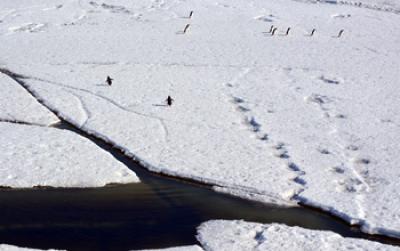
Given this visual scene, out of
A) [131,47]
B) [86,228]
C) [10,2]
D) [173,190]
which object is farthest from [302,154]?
[10,2]

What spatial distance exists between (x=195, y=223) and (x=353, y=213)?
1783mm

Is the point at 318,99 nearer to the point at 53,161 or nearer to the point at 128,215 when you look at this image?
the point at 53,161

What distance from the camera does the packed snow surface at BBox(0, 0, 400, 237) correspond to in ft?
24.5

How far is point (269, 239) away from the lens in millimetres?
5984

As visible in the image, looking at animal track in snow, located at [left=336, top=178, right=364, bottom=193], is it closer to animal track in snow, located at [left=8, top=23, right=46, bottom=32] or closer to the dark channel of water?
the dark channel of water

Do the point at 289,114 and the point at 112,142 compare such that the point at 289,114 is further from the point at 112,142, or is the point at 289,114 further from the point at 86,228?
the point at 86,228

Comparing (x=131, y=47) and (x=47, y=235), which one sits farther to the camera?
(x=131, y=47)

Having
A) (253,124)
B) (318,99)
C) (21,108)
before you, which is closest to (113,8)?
(21,108)

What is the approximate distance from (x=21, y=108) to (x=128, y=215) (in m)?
3.90

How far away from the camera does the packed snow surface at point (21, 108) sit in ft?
29.6

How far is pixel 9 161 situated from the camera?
7.45 m

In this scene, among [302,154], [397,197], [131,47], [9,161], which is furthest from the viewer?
[131,47]

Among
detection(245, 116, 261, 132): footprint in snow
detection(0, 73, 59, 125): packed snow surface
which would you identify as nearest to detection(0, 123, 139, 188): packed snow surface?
detection(0, 73, 59, 125): packed snow surface

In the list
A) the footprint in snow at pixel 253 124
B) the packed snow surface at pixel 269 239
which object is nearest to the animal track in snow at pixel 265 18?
the footprint in snow at pixel 253 124
